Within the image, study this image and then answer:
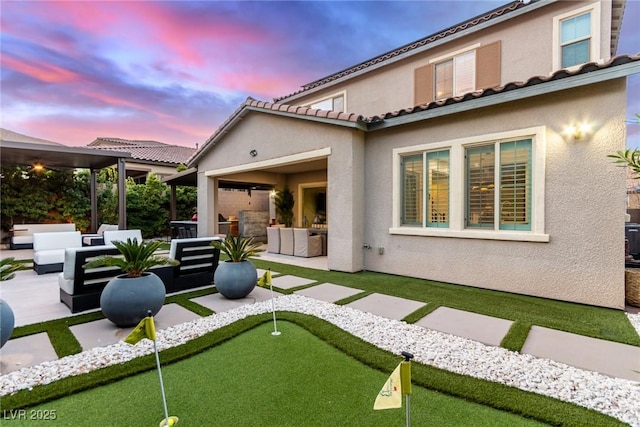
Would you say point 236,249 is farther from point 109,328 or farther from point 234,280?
point 109,328

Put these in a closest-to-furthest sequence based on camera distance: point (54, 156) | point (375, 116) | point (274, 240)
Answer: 1. point (375, 116)
2. point (54, 156)
3. point (274, 240)

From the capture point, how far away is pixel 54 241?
936 cm

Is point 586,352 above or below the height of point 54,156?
below

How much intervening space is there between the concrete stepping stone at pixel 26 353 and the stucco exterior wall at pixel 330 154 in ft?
20.5

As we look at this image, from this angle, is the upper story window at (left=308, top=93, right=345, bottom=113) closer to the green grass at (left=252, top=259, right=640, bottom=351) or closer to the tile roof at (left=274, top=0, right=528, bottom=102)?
the tile roof at (left=274, top=0, right=528, bottom=102)

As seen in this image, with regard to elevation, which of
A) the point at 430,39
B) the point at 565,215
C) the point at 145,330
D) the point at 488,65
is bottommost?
the point at 145,330

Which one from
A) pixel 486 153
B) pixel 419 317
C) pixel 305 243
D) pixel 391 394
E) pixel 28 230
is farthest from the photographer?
pixel 28 230

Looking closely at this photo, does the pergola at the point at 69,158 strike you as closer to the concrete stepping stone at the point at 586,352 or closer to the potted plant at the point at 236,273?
the potted plant at the point at 236,273

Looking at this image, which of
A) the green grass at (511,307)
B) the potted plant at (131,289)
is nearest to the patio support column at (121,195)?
the potted plant at (131,289)

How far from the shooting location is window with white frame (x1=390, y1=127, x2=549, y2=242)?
20.5 ft

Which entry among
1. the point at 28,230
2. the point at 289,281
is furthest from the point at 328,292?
the point at 28,230

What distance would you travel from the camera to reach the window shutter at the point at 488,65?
9328 millimetres

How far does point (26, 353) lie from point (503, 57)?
499 inches

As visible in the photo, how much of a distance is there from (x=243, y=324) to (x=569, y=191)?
6434mm
